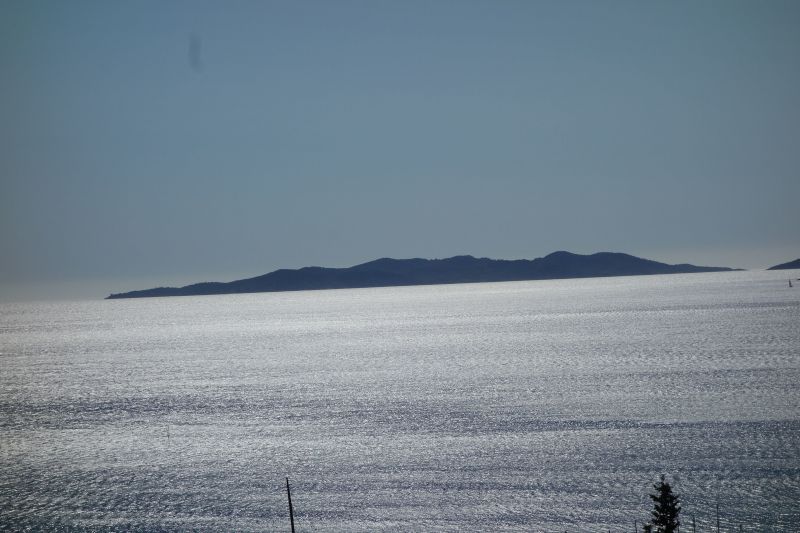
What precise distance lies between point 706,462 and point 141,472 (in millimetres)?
42325

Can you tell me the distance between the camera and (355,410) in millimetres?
87688

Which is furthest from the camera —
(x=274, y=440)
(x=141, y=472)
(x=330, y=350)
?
(x=330, y=350)

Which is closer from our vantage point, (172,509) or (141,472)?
(172,509)

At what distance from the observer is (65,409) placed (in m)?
96.8

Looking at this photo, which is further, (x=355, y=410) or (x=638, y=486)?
(x=355, y=410)

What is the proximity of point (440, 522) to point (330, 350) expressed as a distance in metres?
131

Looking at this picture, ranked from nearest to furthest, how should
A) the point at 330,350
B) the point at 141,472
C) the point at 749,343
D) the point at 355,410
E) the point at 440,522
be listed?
the point at 440,522 < the point at 141,472 < the point at 355,410 < the point at 749,343 < the point at 330,350

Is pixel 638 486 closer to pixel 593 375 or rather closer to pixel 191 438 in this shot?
pixel 191 438

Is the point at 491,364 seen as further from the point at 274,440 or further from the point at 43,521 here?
the point at 43,521

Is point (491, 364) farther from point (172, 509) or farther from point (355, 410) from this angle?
point (172, 509)

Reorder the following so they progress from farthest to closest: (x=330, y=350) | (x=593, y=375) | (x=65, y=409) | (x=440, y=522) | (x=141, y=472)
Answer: (x=330, y=350)
(x=593, y=375)
(x=65, y=409)
(x=141, y=472)
(x=440, y=522)

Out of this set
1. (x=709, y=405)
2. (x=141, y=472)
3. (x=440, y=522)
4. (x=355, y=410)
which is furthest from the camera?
(x=355, y=410)

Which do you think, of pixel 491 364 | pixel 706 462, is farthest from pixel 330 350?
pixel 706 462

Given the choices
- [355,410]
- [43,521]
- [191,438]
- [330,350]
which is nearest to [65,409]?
[191,438]
